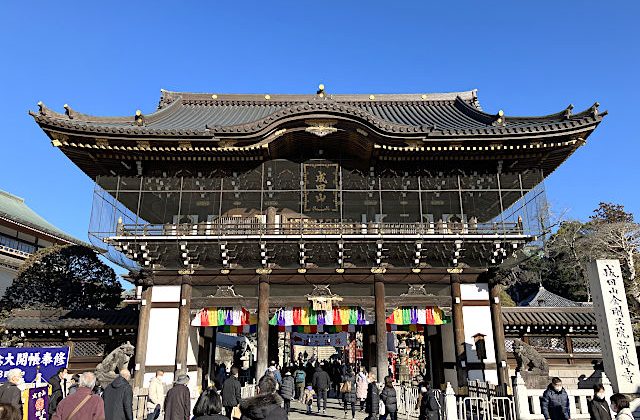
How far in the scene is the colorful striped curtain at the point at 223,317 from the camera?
17.2 metres

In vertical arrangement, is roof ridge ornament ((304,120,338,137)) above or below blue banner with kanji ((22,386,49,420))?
above

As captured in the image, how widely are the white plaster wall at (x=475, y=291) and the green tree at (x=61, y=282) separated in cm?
1787

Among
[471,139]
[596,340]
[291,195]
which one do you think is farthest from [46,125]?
[596,340]

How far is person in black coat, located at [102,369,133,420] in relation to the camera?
7307mm

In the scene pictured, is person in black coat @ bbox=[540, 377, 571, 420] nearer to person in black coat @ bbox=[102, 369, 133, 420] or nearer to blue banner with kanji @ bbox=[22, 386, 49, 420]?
person in black coat @ bbox=[102, 369, 133, 420]

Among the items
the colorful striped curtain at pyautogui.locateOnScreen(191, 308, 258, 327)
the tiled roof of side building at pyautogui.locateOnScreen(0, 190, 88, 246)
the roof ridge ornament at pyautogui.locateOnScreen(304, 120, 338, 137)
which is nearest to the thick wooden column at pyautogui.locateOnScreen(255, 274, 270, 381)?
the colorful striped curtain at pyautogui.locateOnScreen(191, 308, 258, 327)

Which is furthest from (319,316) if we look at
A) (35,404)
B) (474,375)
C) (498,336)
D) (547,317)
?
(547,317)

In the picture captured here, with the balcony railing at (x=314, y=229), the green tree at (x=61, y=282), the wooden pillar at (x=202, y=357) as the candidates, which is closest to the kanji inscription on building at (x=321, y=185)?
the balcony railing at (x=314, y=229)

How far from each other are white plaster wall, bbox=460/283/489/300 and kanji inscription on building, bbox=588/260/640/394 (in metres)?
5.02

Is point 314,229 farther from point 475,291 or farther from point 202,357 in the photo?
point 202,357

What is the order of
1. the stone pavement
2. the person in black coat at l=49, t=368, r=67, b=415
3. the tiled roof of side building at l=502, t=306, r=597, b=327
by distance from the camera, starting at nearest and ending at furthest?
the person in black coat at l=49, t=368, r=67, b=415 < the stone pavement < the tiled roof of side building at l=502, t=306, r=597, b=327

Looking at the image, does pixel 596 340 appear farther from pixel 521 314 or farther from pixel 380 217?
pixel 380 217

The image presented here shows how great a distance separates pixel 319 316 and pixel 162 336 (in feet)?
20.1

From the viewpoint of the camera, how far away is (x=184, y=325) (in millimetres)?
16719
